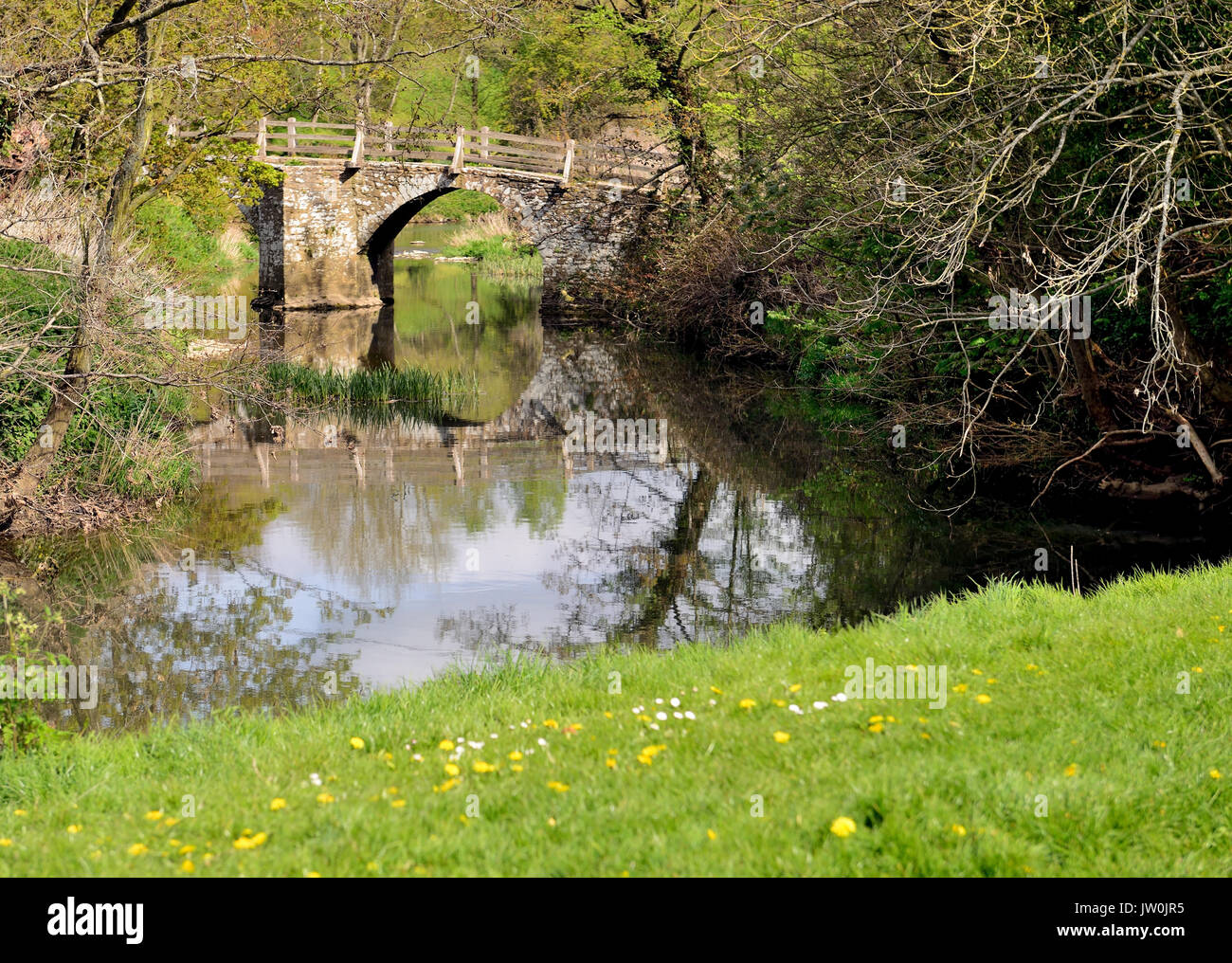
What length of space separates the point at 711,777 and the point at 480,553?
6.89m

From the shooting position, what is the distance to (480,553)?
11.8 meters

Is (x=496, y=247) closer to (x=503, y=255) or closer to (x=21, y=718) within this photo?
(x=503, y=255)

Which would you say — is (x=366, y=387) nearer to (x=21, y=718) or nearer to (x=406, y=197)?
(x=21, y=718)

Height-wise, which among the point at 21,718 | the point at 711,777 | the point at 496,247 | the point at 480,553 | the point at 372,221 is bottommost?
the point at 21,718

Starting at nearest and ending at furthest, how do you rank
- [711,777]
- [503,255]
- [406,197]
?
[711,777] < [406,197] < [503,255]

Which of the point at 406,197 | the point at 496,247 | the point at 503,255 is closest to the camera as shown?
the point at 406,197

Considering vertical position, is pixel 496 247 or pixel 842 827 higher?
pixel 496 247

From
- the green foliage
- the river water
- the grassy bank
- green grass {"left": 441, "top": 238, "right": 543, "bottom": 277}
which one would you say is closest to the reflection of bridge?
the grassy bank

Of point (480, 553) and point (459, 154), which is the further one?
point (459, 154)

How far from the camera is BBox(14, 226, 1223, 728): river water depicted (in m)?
9.06

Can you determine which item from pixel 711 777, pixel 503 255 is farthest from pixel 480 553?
pixel 503 255

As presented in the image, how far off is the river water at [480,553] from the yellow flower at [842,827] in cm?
427

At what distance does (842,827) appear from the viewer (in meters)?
4.50

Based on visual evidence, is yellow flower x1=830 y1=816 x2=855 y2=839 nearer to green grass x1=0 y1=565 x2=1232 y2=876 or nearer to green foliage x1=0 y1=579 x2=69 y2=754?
green grass x1=0 y1=565 x2=1232 y2=876
